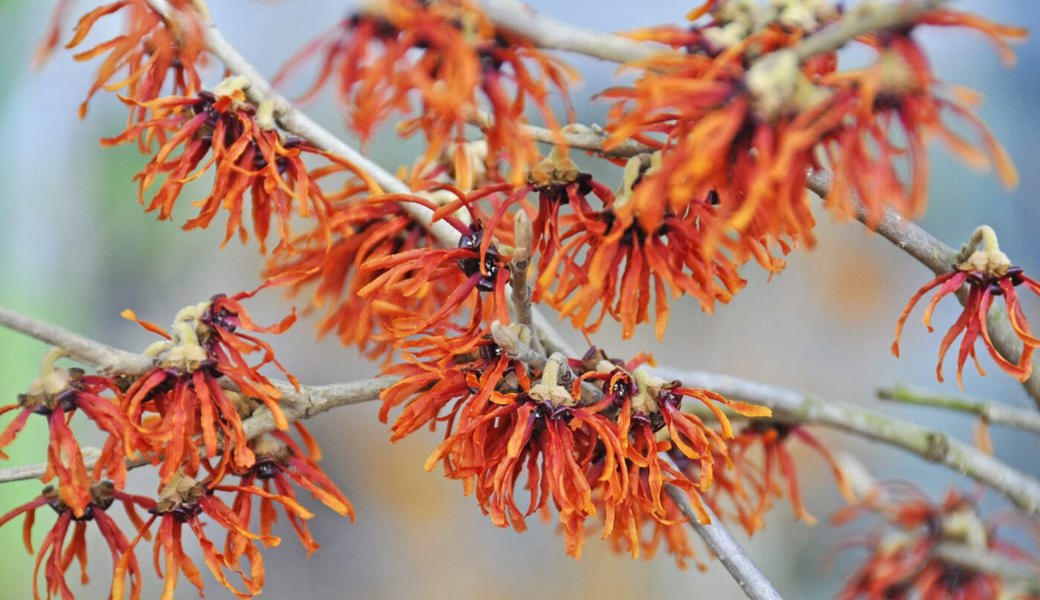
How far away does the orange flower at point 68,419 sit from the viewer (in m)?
0.35

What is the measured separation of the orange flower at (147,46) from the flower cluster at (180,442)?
9 cm

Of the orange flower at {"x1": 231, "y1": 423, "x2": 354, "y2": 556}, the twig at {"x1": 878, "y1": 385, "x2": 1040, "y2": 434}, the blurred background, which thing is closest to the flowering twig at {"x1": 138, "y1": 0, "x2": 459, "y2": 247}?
the orange flower at {"x1": 231, "y1": 423, "x2": 354, "y2": 556}

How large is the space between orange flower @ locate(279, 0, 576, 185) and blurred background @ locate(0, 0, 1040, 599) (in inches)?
44.1

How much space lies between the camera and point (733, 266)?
336mm

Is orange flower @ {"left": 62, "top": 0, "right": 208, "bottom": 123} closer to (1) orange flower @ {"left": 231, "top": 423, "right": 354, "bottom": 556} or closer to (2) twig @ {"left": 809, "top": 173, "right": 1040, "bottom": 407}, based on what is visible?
(1) orange flower @ {"left": 231, "top": 423, "right": 354, "bottom": 556}

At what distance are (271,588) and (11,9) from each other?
945 millimetres

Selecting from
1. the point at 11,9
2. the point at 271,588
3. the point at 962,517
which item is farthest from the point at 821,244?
the point at 11,9

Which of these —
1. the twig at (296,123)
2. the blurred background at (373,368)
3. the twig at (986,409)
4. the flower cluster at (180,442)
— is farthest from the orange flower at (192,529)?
the blurred background at (373,368)

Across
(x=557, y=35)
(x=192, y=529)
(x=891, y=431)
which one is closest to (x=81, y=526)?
(x=192, y=529)

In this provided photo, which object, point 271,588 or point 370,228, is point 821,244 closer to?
point 271,588

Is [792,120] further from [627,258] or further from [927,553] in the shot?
[927,553]

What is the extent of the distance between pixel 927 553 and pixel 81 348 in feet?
1.52

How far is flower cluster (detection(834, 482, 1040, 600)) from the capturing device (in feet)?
1.82

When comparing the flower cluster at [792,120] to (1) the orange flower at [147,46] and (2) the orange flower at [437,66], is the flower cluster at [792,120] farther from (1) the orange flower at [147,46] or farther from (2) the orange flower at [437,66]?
(1) the orange flower at [147,46]
